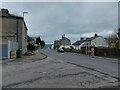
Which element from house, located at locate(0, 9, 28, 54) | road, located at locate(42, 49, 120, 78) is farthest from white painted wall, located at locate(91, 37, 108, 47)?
road, located at locate(42, 49, 120, 78)

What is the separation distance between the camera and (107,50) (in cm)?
4781

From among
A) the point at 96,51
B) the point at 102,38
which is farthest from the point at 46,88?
the point at 102,38

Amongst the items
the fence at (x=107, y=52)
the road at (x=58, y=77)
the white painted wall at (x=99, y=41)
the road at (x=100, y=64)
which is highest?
the white painted wall at (x=99, y=41)

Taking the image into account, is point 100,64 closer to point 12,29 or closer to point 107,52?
point 12,29

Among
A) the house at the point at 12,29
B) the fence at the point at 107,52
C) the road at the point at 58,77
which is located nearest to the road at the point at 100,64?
the road at the point at 58,77

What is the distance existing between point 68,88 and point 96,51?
43695 mm

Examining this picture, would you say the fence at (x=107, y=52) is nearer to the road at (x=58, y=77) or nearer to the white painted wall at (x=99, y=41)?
the road at (x=58, y=77)

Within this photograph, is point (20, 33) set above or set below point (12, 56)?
above

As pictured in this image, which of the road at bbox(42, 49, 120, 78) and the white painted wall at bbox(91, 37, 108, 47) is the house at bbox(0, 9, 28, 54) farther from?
the white painted wall at bbox(91, 37, 108, 47)

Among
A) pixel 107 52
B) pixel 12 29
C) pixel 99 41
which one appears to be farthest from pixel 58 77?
pixel 99 41

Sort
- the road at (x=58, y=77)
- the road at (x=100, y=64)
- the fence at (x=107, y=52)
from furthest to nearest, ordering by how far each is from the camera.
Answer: the fence at (x=107, y=52), the road at (x=100, y=64), the road at (x=58, y=77)

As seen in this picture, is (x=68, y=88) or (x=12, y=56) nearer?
(x=68, y=88)

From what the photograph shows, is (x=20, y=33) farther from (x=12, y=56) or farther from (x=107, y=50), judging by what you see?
(x=107, y=50)

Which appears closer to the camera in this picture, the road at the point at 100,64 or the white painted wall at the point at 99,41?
the road at the point at 100,64
